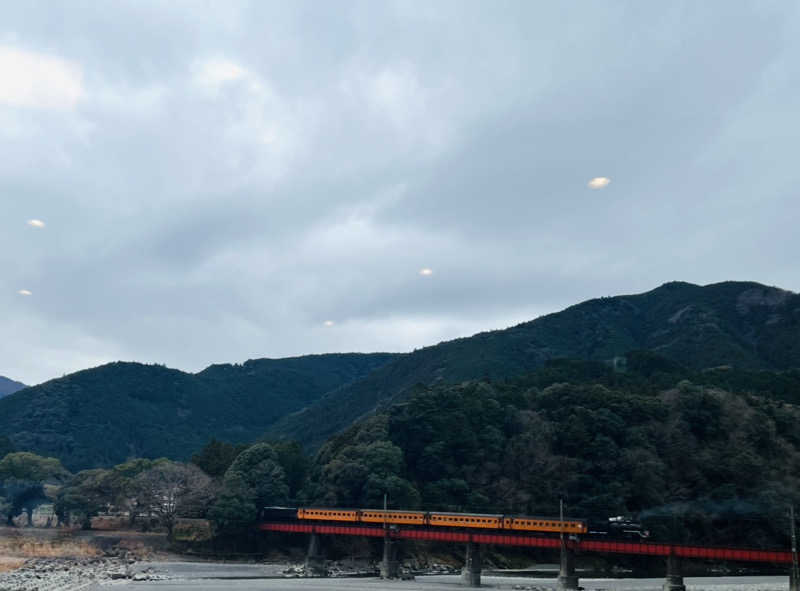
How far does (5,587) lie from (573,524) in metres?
46.7

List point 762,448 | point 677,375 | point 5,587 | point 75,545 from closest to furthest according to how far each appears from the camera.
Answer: point 5,587 < point 75,545 < point 762,448 < point 677,375

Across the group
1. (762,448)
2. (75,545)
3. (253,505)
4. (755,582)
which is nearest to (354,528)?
(253,505)

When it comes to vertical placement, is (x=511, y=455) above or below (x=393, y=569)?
above

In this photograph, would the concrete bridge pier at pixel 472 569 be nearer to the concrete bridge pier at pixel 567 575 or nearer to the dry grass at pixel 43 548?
the concrete bridge pier at pixel 567 575

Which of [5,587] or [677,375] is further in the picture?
[677,375]

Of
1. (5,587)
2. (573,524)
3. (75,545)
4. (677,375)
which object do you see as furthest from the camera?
(677,375)

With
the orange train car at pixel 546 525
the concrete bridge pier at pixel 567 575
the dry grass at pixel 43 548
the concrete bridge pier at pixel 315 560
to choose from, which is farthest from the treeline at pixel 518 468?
the concrete bridge pier at pixel 567 575

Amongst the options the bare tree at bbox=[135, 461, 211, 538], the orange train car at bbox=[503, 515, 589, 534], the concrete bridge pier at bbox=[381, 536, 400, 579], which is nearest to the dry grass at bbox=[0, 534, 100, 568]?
the bare tree at bbox=[135, 461, 211, 538]

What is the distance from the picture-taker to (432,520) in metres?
77.4

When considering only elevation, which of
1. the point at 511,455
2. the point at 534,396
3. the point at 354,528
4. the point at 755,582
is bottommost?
the point at 755,582

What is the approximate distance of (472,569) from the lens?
71188mm

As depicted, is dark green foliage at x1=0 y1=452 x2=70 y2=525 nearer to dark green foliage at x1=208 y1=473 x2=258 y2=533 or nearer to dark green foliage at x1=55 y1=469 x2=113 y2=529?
dark green foliage at x1=55 y1=469 x2=113 y2=529

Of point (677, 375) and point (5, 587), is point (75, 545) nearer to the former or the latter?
point (5, 587)

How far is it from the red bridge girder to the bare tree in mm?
16713
